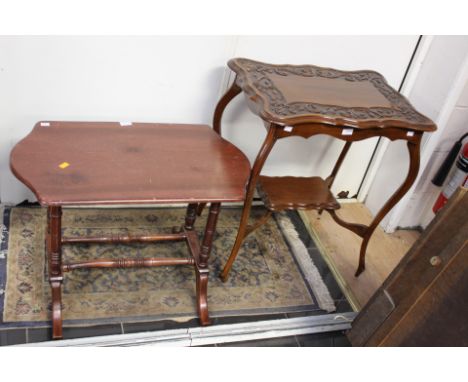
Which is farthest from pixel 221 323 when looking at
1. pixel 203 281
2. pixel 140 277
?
pixel 140 277

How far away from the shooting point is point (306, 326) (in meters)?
2.09

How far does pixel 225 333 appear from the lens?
6.50ft

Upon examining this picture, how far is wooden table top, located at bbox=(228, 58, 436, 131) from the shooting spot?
5.87 feet

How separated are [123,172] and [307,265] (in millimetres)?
1128

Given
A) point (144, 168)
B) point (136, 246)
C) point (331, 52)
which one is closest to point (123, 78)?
point (144, 168)

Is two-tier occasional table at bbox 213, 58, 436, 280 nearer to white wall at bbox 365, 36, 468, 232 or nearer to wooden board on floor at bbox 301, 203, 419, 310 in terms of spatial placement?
wooden board on floor at bbox 301, 203, 419, 310

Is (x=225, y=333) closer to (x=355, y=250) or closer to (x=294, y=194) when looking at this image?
(x=294, y=194)

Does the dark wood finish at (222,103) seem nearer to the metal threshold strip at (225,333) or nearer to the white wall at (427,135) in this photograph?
the metal threshold strip at (225,333)

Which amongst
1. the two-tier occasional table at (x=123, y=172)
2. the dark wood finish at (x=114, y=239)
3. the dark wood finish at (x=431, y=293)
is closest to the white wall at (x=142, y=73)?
the two-tier occasional table at (x=123, y=172)

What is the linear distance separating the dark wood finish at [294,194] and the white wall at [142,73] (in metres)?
0.36

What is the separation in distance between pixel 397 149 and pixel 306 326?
1166mm

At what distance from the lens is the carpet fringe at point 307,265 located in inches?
88.1

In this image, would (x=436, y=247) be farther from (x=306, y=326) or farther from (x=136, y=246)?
(x=136, y=246)

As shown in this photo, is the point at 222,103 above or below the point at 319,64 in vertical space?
below
